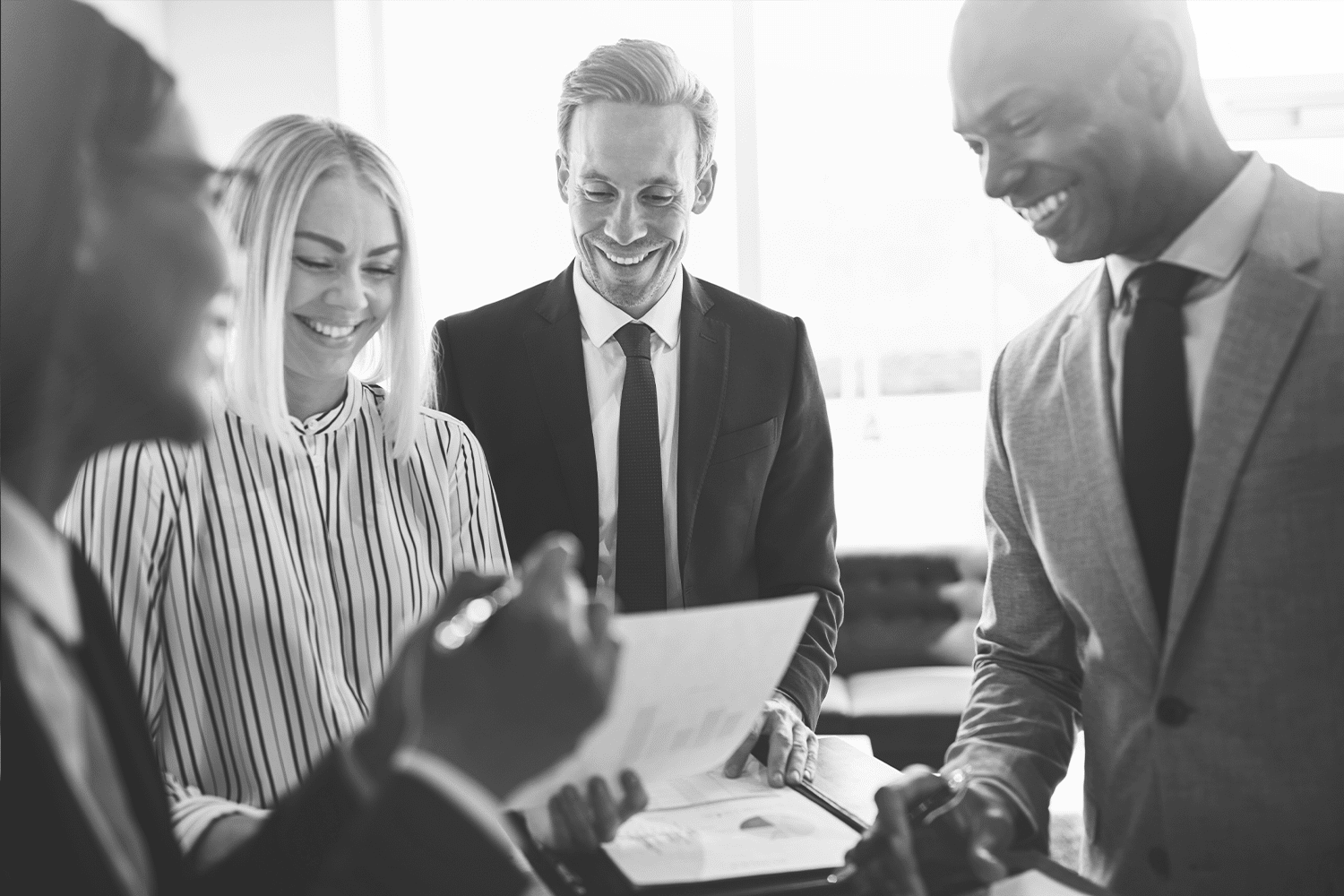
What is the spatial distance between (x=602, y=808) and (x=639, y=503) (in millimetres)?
999

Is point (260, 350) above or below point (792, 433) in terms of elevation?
above

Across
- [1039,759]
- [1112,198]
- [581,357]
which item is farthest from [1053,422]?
[581,357]

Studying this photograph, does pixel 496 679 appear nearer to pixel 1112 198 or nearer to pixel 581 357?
pixel 1112 198

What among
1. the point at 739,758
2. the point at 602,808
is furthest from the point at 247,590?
the point at 739,758

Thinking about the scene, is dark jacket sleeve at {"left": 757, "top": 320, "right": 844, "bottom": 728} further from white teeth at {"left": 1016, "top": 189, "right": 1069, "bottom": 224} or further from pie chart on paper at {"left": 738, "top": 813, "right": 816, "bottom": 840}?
white teeth at {"left": 1016, "top": 189, "right": 1069, "bottom": 224}

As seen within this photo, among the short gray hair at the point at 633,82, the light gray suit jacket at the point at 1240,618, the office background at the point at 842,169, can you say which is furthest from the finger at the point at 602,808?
the office background at the point at 842,169

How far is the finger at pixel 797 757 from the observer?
1526 millimetres

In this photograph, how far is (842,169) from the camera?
5336 mm

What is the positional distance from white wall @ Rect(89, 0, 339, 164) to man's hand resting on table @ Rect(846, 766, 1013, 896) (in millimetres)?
4073

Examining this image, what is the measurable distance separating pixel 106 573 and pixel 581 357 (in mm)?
1039

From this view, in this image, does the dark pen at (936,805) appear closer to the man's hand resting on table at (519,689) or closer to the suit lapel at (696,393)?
the man's hand resting on table at (519,689)

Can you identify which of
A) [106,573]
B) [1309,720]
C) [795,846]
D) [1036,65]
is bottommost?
[795,846]

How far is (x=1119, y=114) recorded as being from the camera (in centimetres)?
129

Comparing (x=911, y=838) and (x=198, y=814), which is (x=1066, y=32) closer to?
(x=911, y=838)
